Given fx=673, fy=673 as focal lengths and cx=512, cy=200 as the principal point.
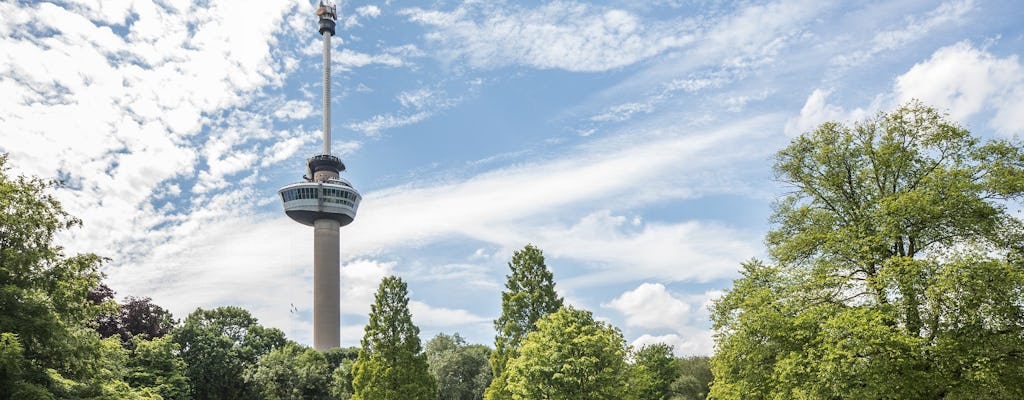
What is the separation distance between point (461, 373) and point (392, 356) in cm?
3010

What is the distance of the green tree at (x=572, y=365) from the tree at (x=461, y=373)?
41086mm

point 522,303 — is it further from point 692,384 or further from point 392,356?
point 692,384

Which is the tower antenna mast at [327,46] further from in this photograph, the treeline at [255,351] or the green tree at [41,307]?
the green tree at [41,307]

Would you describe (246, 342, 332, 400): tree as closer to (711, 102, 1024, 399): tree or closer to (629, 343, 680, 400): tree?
(629, 343, 680, 400): tree

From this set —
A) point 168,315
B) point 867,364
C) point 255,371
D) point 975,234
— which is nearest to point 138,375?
point 255,371

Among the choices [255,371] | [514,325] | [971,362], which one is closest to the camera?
[971,362]

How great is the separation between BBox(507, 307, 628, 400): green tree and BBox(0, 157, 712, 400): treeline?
0.21ft

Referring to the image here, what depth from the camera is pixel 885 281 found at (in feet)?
77.5

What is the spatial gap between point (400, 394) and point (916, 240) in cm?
3309

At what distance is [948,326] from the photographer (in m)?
22.2

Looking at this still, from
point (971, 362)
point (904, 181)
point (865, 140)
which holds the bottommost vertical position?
point (971, 362)

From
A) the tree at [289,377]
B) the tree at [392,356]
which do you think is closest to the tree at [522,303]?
the tree at [392,356]

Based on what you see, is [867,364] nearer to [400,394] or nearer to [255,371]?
[400,394]

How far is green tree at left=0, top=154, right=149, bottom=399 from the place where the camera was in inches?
1024
